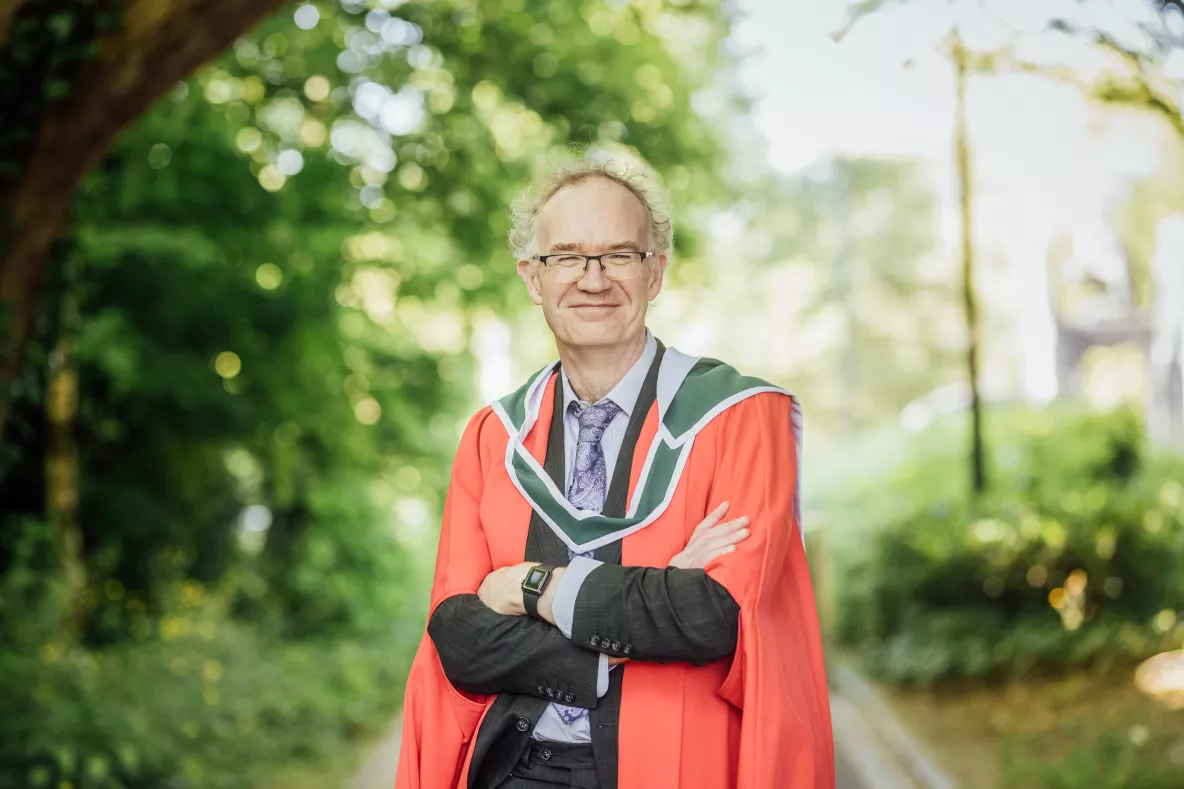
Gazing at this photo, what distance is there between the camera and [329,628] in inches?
414

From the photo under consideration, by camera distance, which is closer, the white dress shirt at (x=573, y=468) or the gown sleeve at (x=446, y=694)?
the white dress shirt at (x=573, y=468)

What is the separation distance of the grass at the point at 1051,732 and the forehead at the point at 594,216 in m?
5.19

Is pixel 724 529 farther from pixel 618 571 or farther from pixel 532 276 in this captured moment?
pixel 532 276

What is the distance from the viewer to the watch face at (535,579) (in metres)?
2.09

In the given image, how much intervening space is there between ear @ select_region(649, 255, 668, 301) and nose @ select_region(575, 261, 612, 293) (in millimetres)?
113

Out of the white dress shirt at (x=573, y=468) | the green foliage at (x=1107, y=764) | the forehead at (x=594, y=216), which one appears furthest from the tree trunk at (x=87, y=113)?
the green foliage at (x=1107, y=764)

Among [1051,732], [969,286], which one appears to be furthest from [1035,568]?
[969,286]

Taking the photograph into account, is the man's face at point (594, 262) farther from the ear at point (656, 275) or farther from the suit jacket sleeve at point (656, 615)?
the suit jacket sleeve at point (656, 615)

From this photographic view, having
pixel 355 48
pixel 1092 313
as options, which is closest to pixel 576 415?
pixel 355 48

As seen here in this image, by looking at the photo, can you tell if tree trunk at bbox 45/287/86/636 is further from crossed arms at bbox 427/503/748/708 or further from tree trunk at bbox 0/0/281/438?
crossed arms at bbox 427/503/748/708

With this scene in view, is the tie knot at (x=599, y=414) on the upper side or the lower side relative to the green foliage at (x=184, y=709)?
upper

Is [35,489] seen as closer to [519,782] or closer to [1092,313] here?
[519,782]

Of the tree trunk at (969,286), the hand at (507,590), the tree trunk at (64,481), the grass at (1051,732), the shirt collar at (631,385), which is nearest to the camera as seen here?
the hand at (507,590)

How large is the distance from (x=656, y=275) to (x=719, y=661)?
727mm
